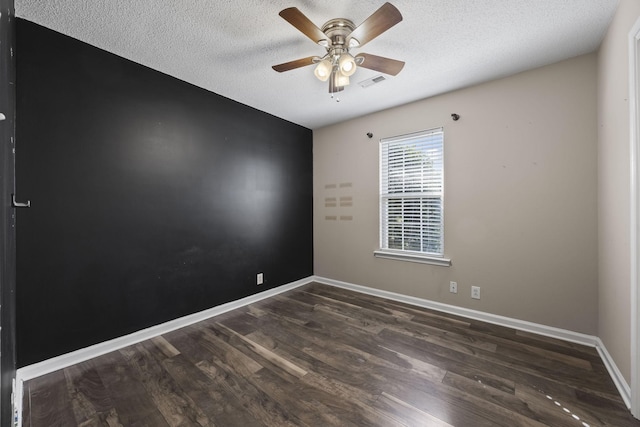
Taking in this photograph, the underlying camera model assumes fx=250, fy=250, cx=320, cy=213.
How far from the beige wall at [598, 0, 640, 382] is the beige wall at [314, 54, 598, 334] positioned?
0.13 m

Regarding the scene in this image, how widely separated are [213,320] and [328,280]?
183cm

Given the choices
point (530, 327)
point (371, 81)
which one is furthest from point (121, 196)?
point (530, 327)

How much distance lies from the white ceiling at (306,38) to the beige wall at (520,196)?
27 cm

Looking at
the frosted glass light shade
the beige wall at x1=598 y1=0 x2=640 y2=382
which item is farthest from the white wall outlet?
the frosted glass light shade

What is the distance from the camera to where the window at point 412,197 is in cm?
300

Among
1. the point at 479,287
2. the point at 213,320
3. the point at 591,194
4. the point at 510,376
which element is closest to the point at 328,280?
the point at 213,320

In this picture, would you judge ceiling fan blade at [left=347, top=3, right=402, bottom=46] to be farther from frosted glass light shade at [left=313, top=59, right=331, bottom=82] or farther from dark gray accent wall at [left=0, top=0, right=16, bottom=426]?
dark gray accent wall at [left=0, top=0, right=16, bottom=426]

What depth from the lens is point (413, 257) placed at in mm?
3141

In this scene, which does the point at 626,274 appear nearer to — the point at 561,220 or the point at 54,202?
the point at 561,220

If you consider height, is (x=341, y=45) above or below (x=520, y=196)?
above

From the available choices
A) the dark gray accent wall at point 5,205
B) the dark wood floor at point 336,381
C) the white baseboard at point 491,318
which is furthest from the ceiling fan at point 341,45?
the white baseboard at point 491,318

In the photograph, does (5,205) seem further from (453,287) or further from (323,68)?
(453,287)

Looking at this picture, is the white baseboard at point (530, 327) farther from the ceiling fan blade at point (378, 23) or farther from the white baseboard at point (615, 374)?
the ceiling fan blade at point (378, 23)

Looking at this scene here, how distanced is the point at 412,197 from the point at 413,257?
76 cm
